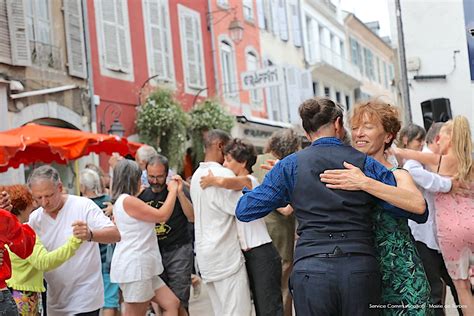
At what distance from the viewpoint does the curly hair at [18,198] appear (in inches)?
199

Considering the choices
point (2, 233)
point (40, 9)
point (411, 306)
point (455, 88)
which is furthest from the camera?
point (455, 88)

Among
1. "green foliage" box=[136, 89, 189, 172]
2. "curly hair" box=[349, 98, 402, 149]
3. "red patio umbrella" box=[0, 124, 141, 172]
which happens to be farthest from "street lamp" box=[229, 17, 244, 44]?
"curly hair" box=[349, 98, 402, 149]

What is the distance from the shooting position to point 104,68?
51.9 ft

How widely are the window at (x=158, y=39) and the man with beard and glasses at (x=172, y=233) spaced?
10874 mm

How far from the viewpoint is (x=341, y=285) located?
3617 mm

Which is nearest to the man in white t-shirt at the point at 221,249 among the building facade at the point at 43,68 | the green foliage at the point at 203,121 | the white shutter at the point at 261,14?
the building facade at the point at 43,68

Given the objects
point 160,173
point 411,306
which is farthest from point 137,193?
point 411,306

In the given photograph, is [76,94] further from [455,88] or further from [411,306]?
[411,306]

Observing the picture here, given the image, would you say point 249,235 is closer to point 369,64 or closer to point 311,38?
point 311,38

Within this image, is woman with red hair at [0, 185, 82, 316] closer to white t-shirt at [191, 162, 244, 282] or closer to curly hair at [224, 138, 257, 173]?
white t-shirt at [191, 162, 244, 282]

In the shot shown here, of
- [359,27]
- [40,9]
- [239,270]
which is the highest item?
[359,27]

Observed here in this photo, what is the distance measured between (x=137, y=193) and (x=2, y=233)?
2.41 m

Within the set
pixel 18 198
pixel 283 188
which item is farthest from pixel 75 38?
pixel 283 188

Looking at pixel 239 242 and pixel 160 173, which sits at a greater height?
pixel 160 173
